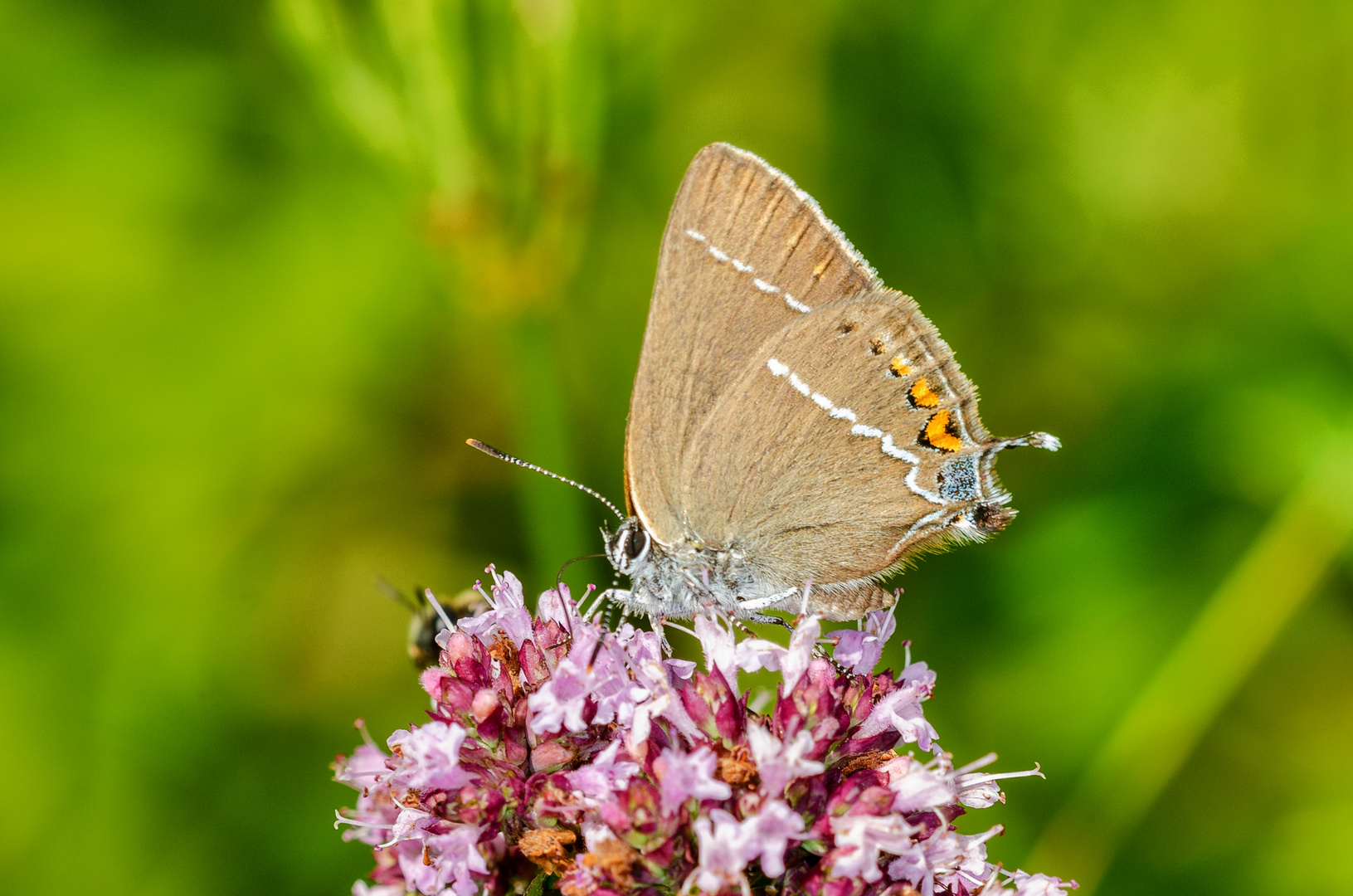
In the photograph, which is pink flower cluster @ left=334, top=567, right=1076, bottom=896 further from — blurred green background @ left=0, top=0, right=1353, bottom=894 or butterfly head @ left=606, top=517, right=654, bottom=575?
blurred green background @ left=0, top=0, right=1353, bottom=894

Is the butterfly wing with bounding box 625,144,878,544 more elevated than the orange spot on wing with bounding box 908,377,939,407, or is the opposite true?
the butterfly wing with bounding box 625,144,878,544

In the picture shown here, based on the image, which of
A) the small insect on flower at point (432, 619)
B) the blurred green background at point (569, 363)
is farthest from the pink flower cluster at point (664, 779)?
the blurred green background at point (569, 363)

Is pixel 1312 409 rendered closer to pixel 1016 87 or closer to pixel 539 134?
pixel 1016 87

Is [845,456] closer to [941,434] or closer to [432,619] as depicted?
[941,434]

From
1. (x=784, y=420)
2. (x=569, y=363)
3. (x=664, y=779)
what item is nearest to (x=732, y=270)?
(x=784, y=420)

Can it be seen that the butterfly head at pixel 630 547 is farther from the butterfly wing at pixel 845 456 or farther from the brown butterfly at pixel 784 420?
the butterfly wing at pixel 845 456

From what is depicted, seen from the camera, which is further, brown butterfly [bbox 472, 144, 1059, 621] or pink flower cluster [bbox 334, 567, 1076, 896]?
brown butterfly [bbox 472, 144, 1059, 621]

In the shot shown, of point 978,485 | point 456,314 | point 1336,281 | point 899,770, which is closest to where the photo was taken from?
point 899,770

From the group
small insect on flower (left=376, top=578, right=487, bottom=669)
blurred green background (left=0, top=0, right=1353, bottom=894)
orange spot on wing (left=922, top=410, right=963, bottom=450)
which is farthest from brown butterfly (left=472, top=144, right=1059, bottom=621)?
blurred green background (left=0, top=0, right=1353, bottom=894)

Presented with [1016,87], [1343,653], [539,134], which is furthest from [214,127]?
[1343,653]
